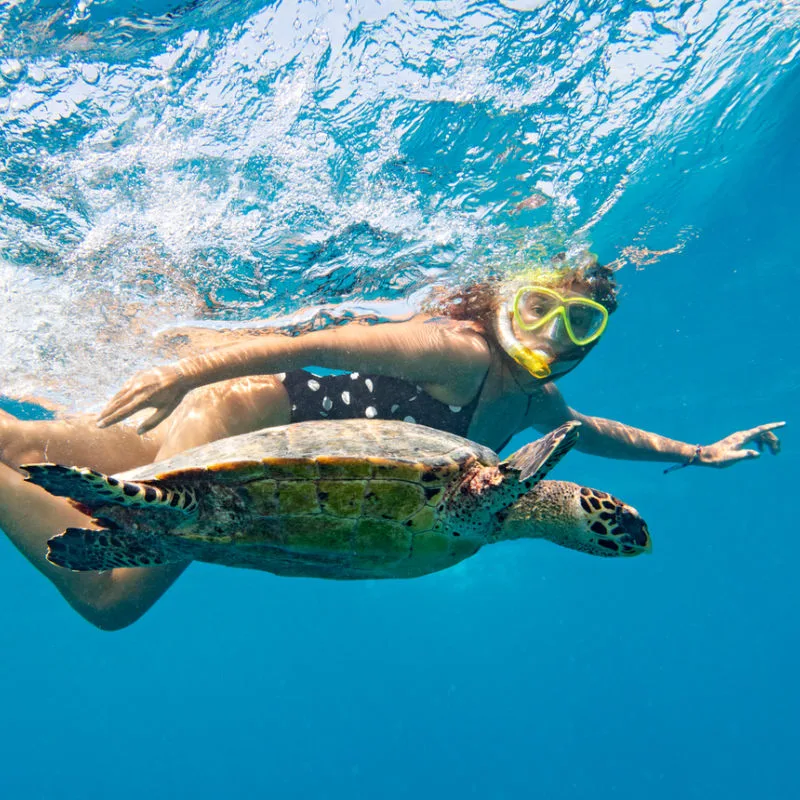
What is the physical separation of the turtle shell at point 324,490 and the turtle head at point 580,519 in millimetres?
352

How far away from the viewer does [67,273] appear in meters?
6.75

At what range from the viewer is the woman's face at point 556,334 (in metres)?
5.22

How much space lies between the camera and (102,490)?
244 centimetres

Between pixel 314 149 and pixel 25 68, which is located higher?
pixel 314 149

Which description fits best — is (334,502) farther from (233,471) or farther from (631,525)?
(631,525)

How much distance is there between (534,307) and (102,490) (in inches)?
183

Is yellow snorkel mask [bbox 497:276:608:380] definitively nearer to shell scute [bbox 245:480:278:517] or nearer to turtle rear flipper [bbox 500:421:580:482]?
turtle rear flipper [bbox 500:421:580:482]

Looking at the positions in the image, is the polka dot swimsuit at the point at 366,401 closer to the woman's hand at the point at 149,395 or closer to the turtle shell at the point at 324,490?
the woman's hand at the point at 149,395

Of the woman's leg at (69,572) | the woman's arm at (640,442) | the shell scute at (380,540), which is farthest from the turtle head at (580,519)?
the woman's leg at (69,572)

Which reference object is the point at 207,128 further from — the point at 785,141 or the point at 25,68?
the point at 785,141

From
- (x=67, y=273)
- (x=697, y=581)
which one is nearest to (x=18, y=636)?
(x=67, y=273)

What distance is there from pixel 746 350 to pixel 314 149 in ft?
60.4

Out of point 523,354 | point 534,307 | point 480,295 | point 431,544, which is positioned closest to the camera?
point 431,544

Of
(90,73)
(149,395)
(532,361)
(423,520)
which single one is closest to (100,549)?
(149,395)
